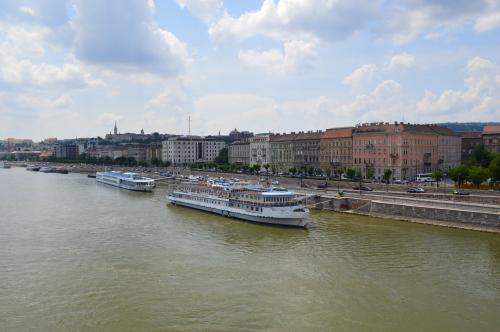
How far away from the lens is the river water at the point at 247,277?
60.9ft

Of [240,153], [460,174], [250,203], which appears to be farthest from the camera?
[240,153]

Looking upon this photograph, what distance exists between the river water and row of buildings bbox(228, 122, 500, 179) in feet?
A: 99.5

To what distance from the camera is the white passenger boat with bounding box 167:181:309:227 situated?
37.2 metres

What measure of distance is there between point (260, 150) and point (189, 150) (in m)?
46.8

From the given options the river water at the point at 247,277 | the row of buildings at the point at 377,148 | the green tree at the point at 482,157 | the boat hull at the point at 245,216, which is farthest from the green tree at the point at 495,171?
the boat hull at the point at 245,216

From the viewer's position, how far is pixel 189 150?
141 m

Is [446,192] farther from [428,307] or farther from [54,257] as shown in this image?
[54,257]

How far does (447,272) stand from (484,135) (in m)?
63.4

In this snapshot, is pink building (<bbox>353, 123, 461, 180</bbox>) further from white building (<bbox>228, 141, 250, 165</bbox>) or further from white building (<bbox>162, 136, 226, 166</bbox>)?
white building (<bbox>162, 136, 226, 166</bbox>)

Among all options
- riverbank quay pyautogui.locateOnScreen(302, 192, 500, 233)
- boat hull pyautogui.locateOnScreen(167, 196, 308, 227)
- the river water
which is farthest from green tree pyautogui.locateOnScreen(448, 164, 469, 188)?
boat hull pyautogui.locateOnScreen(167, 196, 308, 227)

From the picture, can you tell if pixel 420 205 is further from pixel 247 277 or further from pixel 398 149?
pixel 398 149

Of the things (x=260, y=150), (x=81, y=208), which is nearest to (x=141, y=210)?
(x=81, y=208)

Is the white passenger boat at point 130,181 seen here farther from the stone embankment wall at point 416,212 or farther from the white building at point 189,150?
the white building at point 189,150

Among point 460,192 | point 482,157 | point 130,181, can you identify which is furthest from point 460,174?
point 130,181
